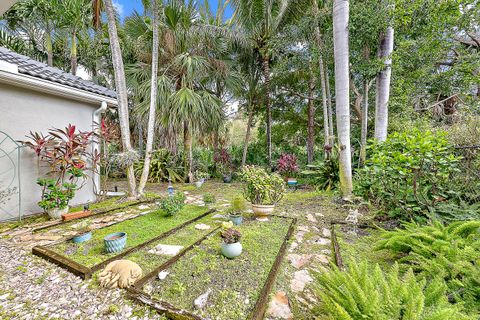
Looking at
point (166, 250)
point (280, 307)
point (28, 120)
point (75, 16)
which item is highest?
point (75, 16)

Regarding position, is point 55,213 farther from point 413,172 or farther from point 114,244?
point 413,172

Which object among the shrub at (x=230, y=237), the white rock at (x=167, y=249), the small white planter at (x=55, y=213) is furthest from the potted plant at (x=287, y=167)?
the small white planter at (x=55, y=213)

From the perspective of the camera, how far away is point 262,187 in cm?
340

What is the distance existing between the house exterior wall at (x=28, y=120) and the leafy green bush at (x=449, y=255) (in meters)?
5.11

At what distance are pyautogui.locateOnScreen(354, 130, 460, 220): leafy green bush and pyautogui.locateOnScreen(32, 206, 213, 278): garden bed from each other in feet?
9.20

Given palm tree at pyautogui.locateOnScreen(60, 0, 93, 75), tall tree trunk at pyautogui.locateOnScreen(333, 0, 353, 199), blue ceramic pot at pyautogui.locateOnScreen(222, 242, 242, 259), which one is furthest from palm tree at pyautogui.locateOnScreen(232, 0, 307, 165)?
blue ceramic pot at pyautogui.locateOnScreen(222, 242, 242, 259)

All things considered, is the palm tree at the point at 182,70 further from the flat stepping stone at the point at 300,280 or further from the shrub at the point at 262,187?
the flat stepping stone at the point at 300,280

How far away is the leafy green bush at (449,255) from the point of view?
4.84 ft

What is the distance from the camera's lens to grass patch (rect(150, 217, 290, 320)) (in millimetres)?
1521

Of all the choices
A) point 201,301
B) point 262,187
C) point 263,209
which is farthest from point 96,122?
point 201,301

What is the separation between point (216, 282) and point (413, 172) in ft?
9.33

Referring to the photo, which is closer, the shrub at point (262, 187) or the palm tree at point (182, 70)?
the shrub at point (262, 187)

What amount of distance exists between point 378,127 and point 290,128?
4.81 meters

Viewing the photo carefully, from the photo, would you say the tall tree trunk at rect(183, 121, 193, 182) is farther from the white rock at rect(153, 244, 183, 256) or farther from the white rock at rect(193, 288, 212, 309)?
the white rock at rect(193, 288, 212, 309)
